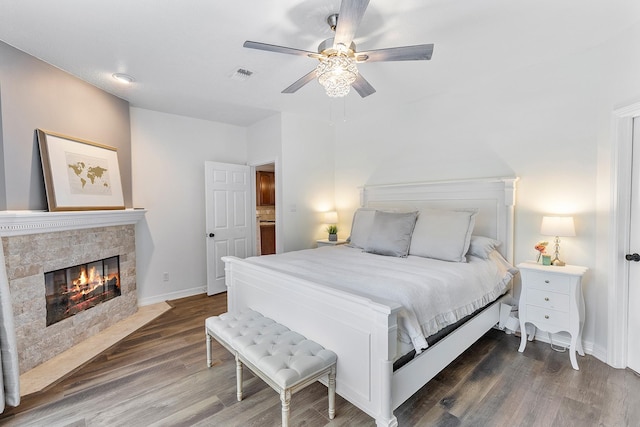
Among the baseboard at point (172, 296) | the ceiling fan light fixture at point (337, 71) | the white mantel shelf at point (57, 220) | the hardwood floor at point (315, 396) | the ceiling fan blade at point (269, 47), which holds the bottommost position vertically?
the hardwood floor at point (315, 396)

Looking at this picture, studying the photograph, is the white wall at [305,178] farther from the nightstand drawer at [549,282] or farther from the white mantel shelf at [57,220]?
the nightstand drawer at [549,282]

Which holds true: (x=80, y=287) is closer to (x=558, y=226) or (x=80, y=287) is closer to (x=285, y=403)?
(x=285, y=403)

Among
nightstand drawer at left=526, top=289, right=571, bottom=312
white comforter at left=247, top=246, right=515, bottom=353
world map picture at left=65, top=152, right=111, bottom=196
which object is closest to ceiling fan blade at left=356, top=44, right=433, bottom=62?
white comforter at left=247, top=246, right=515, bottom=353

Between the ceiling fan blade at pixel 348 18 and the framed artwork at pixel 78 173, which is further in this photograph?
the framed artwork at pixel 78 173

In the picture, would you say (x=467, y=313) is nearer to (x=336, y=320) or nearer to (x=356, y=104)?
(x=336, y=320)

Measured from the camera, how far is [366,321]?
5.37ft

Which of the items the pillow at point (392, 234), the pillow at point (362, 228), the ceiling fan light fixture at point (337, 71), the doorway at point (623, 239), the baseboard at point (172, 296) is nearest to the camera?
the ceiling fan light fixture at point (337, 71)

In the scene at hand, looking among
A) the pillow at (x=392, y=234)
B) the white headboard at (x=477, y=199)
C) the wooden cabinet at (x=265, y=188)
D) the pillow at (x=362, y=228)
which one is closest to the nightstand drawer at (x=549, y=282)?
the white headboard at (x=477, y=199)

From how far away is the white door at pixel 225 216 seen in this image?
4297 millimetres

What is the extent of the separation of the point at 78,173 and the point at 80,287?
1.13 m

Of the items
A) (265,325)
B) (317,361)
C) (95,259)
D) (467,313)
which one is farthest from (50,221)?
(467,313)

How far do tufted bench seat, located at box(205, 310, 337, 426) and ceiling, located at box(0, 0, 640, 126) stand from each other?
7.04 ft

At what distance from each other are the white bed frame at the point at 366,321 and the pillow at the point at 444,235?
16.6 inches

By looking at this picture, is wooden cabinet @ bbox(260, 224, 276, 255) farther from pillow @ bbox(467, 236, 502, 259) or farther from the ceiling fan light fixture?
the ceiling fan light fixture
